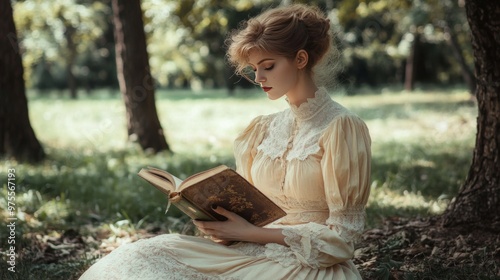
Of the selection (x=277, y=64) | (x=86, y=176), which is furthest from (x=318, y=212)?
(x=86, y=176)

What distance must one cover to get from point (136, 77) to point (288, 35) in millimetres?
6113

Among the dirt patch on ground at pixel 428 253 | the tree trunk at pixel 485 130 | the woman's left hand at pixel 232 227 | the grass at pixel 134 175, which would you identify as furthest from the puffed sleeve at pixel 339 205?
the grass at pixel 134 175

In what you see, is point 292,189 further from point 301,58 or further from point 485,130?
point 485,130

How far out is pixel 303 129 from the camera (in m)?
2.86

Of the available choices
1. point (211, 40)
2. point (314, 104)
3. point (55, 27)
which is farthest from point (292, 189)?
point (211, 40)

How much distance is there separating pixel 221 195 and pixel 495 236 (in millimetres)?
2221

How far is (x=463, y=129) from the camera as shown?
10.8 meters

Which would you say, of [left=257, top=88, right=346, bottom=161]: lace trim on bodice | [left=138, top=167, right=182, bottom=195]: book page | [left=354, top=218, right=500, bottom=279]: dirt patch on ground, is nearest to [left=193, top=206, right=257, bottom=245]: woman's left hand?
[left=138, top=167, right=182, bottom=195]: book page

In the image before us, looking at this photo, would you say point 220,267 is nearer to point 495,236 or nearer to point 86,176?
point 495,236

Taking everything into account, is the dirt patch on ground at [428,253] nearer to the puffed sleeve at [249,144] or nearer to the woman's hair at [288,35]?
the puffed sleeve at [249,144]

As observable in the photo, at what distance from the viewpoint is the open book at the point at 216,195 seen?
2.34 meters

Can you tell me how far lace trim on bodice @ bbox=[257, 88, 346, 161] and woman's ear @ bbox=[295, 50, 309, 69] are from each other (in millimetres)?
162

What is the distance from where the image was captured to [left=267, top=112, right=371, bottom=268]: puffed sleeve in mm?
2479

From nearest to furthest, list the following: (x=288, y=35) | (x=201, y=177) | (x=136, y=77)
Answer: (x=201, y=177)
(x=288, y=35)
(x=136, y=77)
